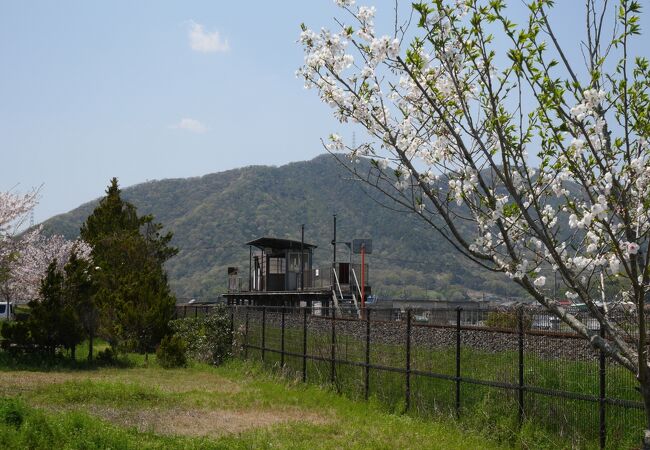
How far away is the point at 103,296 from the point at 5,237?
192 inches

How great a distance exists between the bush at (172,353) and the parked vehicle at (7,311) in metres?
27.6

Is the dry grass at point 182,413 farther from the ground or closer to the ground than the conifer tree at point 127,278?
closer to the ground

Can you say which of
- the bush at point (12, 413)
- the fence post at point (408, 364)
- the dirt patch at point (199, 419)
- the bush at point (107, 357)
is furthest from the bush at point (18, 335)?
the fence post at point (408, 364)

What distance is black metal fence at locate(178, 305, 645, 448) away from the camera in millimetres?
10172

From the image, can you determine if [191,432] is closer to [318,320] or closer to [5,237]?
[318,320]

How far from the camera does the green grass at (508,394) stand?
33.2ft

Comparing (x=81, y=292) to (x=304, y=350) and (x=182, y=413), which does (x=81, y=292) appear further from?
(x=182, y=413)

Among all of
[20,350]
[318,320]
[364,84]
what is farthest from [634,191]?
[20,350]

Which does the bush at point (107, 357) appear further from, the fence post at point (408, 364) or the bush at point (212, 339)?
the fence post at point (408, 364)

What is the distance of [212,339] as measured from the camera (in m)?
25.2

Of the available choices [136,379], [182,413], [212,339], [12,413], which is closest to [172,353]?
[212,339]

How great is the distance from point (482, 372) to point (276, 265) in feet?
108

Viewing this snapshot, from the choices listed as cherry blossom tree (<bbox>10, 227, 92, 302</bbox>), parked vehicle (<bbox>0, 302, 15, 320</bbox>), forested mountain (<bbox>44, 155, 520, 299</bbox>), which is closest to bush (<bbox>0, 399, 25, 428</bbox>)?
cherry blossom tree (<bbox>10, 227, 92, 302</bbox>)

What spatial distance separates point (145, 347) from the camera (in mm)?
26438
